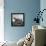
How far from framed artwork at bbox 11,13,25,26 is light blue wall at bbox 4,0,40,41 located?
13 cm

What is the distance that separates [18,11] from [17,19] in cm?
34

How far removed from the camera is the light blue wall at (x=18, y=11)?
18.9 feet

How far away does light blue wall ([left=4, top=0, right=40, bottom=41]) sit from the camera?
5770 millimetres

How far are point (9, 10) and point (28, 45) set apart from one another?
2.69 meters

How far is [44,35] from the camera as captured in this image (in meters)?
2.74

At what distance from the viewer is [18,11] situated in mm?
5809

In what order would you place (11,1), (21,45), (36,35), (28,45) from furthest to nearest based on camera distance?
1. (11,1)
2. (21,45)
3. (28,45)
4. (36,35)

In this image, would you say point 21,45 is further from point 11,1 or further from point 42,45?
point 11,1

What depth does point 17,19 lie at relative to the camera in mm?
5801

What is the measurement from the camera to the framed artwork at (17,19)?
5801 mm

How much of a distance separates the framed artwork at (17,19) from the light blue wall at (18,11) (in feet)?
0.42

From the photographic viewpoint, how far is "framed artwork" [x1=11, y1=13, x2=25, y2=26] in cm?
580

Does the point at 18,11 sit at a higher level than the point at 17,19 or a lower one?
higher

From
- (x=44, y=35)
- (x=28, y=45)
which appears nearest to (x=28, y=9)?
(x=28, y=45)
